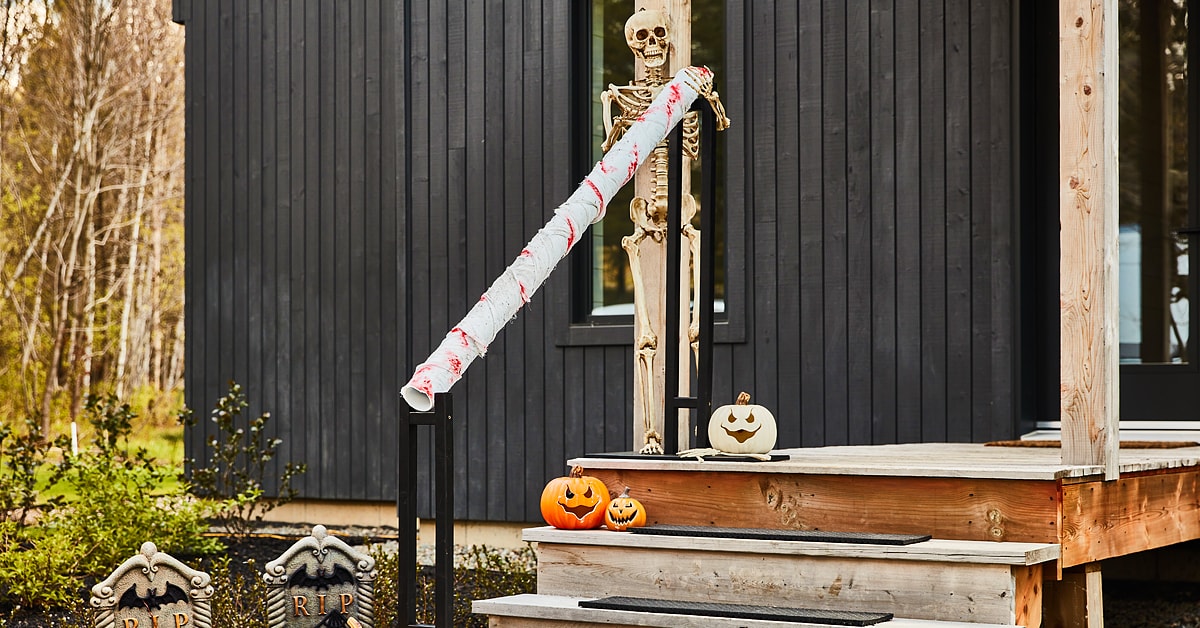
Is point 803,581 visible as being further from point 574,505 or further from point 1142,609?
point 1142,609

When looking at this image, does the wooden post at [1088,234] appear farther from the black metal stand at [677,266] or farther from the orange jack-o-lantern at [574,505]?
the orange jack-o-lantern at [574,505]

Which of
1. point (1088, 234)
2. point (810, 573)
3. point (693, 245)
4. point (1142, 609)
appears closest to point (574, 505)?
point (810, 573)

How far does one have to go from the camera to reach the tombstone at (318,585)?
3.35m

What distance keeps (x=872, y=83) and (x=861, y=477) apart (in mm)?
2982

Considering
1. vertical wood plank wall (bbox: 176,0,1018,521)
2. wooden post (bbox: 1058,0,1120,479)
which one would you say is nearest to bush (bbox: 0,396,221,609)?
vertical wood plank wall (bbox: 176,0,1018,521)

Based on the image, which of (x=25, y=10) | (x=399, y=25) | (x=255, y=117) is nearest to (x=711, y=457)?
(x=399, y=25)

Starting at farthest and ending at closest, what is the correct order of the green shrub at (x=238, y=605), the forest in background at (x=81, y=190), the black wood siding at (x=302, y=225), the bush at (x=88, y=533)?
1. the forest in background at (x=81, y=190)
2. the black wood siding at (x=302, y=225)
3. the bush at (x=88, y=533)
4. the green shrub at (x=238, y=605)

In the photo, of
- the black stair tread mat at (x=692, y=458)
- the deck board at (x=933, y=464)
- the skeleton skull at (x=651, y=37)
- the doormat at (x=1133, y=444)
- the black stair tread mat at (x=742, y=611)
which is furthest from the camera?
the doormat at (x=1133, y=444)

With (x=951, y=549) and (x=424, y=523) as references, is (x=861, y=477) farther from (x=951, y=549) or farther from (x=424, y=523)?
(x=424, y=523)

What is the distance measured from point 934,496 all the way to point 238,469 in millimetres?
5601

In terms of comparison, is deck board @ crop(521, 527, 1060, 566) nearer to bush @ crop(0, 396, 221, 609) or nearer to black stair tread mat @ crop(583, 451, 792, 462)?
black stair tread mat @ crop(583, 451, 792, 462)

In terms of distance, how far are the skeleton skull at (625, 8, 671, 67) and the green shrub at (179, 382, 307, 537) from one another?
3.93m

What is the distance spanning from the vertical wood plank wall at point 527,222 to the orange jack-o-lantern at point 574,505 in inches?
100

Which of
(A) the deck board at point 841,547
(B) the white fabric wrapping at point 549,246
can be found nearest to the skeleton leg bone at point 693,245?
(B) the white fabric wrapping at point 549,246
